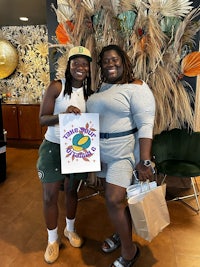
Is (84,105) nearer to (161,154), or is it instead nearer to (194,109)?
(161,154)

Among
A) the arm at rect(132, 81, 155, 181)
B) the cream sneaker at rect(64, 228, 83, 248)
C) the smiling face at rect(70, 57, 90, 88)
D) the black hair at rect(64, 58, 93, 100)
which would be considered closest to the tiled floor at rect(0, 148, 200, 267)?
the cream sneaker at rect(64, 228, 83, 248)

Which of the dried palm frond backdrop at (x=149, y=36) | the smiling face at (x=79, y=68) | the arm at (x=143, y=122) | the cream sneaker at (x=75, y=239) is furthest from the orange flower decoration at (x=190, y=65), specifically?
the cream sneaker at (x=75, y=239)

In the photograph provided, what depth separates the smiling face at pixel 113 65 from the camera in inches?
58.0

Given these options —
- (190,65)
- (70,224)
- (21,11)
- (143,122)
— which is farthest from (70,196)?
(21,11)

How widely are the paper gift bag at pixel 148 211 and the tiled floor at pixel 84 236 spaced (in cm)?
44

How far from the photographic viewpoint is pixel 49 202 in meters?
1.64

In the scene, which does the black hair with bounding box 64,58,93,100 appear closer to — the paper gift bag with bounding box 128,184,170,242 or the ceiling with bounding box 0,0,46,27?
the paper gift bag with bounding box 128,184,170,242

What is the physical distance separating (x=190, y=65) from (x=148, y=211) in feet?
5.23

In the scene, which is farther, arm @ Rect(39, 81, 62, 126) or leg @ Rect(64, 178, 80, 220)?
leg @ Rect(64, 178, 80, 220)

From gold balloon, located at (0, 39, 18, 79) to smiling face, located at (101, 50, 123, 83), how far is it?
372 cm

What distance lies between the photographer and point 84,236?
1993mm

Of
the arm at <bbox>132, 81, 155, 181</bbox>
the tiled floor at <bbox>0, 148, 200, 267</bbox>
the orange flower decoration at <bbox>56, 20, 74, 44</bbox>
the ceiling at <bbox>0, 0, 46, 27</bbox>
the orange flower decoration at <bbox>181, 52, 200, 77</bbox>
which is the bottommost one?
the tiled floor at <bbox>0, 148, 200, 267</bbox>

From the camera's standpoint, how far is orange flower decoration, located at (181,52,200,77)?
2.33 meters

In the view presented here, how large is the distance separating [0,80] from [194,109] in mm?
3920
